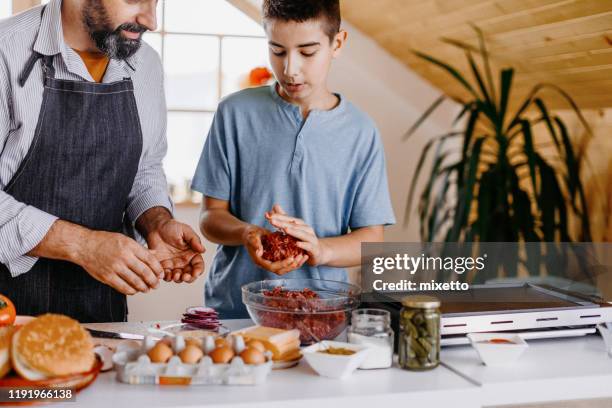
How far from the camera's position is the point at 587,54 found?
3619mm

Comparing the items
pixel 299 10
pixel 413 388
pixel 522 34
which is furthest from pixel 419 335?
pixel 522 34

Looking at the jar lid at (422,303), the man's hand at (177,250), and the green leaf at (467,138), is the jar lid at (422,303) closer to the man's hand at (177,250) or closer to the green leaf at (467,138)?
the man's hand at (177,250)

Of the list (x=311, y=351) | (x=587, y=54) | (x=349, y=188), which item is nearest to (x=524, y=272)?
(x=587, y=54)

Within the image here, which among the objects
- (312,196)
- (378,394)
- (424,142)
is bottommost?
(378,394)

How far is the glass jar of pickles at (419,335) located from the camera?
4.80ft

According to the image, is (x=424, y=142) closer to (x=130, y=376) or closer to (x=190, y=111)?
(x=190, y=111)

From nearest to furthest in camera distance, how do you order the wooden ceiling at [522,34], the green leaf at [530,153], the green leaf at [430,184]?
the wooden ceiling at [522,34] → the green leaf at [530,153] → the green leaf at [430,184]

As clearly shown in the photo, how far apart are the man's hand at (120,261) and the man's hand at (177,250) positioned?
13 centimetres

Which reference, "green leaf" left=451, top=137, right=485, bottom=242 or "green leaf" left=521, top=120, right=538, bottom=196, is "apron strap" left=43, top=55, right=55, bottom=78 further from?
"green leaf" left=521, top=120, right=538, bottom=196

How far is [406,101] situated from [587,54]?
71.8 inches

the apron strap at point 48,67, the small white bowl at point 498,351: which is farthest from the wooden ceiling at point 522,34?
the apron strap at point 48,67

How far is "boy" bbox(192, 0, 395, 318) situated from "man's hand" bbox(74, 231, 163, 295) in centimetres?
40

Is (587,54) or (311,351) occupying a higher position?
(587,54)

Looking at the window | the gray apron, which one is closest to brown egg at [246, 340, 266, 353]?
the gray apron
